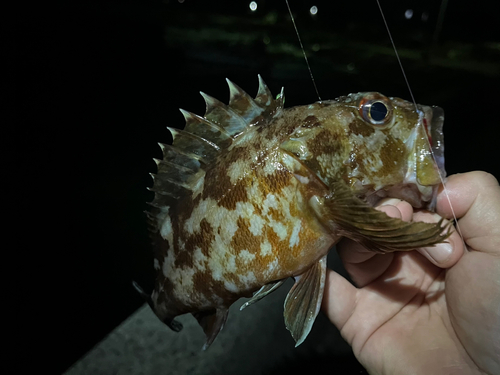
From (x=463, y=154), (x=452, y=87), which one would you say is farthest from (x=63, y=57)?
(x=452, y=87)

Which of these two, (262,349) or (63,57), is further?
(262,349)

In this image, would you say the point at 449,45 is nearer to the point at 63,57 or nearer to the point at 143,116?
the point at 143,116

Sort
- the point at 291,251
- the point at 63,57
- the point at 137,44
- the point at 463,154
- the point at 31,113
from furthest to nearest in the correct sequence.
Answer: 1. the point at 463,154
2. the point at 137,44
3. the point at 63,57
4. the point at 31,113
5. the point at 291,251

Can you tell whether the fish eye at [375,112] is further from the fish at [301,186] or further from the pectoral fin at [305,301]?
the pectoral fin at [305,301]

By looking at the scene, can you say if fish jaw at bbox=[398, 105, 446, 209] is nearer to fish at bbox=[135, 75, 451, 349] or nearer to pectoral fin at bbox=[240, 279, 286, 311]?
fish at bbox=[135, 75, 451, 349]

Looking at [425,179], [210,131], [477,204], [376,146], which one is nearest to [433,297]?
[477,204]

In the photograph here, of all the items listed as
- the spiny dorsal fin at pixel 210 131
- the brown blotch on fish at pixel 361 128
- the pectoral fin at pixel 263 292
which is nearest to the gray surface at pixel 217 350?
the pectoral fin at pixel 263 292

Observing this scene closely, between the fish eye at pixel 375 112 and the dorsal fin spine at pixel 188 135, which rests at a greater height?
the dorsal fin spine at pixel 188 135
